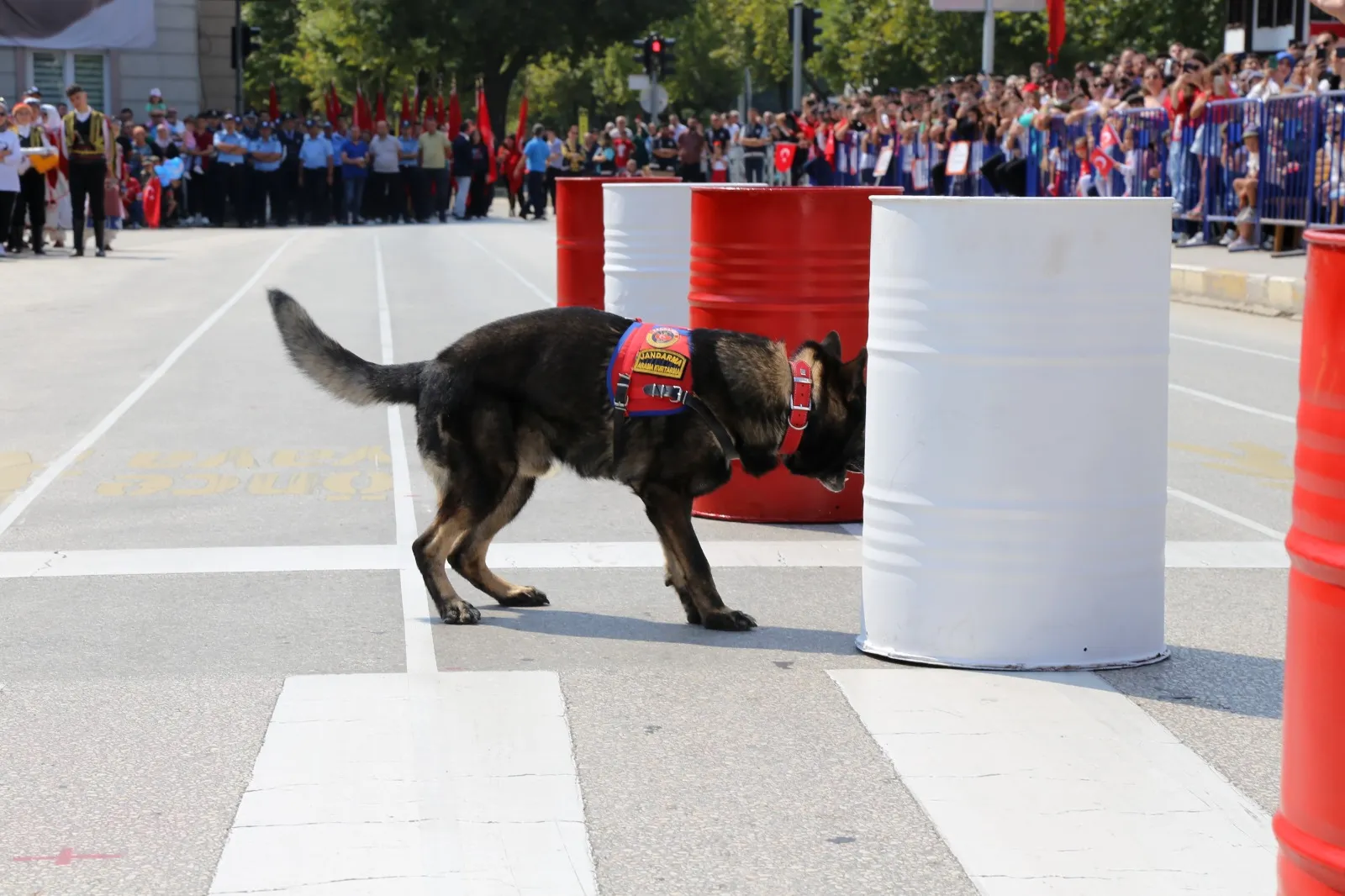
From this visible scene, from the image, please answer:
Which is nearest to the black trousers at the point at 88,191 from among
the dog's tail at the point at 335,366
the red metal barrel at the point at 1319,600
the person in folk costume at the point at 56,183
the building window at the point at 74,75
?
the person in folk costume at the point at 56,183

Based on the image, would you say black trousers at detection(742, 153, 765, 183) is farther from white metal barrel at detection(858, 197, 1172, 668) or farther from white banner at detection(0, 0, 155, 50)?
white metal barrel at detection(858, 197, 1172, 668)

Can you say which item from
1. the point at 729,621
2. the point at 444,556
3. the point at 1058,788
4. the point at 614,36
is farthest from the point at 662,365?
the point at 614,36

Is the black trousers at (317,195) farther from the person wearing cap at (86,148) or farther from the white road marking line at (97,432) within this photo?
the white road marking line at (97,432)

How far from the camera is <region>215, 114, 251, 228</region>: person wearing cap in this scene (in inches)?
1478

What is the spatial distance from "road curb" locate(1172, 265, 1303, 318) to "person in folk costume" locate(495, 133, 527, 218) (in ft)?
87.3

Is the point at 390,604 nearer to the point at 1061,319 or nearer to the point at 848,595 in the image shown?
the point at 848,595

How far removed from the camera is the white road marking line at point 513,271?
65.8 ft

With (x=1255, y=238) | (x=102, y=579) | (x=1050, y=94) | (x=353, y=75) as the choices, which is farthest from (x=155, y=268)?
(x=353, y=75)

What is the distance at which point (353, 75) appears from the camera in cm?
7644

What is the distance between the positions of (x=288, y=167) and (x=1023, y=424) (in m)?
35.8

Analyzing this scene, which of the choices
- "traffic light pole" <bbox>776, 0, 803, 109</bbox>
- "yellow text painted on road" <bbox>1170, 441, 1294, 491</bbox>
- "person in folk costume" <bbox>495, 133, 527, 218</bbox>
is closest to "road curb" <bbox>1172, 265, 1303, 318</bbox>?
"yellow text painted on road" <bbox>1170, 441, 1294, 491</bbox>

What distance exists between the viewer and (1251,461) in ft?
32.6

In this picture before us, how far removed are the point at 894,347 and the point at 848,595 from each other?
4.60 ft

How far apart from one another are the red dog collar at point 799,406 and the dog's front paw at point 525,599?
1.07m
